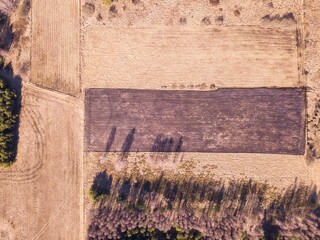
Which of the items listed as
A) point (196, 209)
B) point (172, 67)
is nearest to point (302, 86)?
point (172, 67)

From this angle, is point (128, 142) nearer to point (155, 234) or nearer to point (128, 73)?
point (128, 73)

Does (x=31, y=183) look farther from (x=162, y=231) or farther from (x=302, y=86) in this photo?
(x=302, y=86)

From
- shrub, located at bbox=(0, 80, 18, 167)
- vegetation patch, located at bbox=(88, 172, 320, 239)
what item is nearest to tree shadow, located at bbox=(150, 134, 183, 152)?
vegetation patch, located at bbox=(88, 172, 320, 239)

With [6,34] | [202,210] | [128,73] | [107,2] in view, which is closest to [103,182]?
[202,210]

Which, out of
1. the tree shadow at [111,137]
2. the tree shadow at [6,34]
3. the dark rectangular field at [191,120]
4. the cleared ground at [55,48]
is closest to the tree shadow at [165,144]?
the dark rectangular field at [191,120]

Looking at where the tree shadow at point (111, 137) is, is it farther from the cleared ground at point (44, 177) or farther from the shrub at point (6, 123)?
the shrub at point (6, 123)

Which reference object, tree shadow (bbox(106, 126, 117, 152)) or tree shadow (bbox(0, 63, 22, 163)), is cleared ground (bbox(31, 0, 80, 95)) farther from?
tree shadow (bbox(106, 126, 117, 152))
